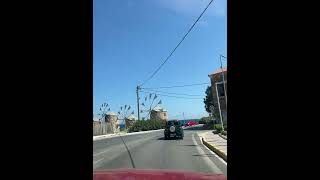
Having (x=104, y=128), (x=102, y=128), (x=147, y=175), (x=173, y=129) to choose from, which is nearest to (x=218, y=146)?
(x=173, y=129)

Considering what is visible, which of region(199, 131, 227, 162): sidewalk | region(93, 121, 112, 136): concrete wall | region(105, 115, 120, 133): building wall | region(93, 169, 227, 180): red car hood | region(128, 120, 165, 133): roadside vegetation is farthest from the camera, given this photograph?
region(128, 120, 165, 133): roadside vegetation

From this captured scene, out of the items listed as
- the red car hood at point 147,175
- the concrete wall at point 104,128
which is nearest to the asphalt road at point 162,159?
the red car hood at point 147,175

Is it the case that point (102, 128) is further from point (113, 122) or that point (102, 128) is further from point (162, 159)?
point (162, 159)

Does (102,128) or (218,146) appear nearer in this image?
(218,146)

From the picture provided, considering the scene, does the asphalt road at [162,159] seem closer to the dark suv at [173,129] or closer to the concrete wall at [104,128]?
the dark suv at [173,129]

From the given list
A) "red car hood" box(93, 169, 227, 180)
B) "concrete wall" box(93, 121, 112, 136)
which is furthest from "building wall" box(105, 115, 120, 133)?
"red car hood" box(93, 169, 227, 180)

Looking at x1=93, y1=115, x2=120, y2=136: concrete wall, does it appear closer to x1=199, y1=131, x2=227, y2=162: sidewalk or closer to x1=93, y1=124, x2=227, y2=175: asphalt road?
x1=199, y1=131, x2=227, y2=162: sidewalk
